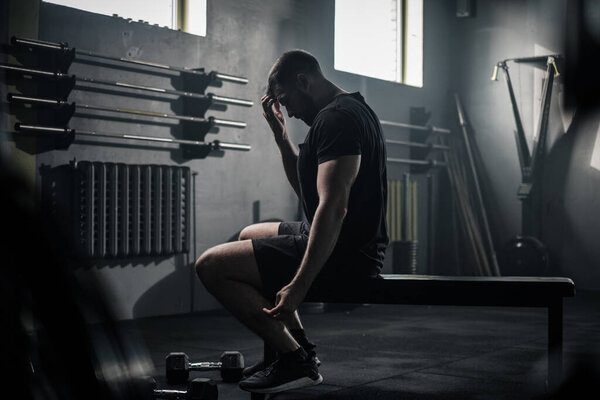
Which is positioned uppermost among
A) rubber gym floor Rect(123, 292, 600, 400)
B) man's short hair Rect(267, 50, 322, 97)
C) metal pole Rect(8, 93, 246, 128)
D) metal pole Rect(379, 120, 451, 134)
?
metal pole Rect(379, 120, 451, 134)

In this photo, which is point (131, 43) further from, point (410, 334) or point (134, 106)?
point (410, 334)

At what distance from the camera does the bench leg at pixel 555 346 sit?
1.83 meters

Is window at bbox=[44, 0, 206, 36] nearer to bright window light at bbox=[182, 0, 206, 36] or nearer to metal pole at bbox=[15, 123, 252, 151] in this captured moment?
bright window light at bbox=[182, 0, 206, 36]

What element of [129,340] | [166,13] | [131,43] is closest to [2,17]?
[131,43]

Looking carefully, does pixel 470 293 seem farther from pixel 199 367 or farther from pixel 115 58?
pixel 115 58

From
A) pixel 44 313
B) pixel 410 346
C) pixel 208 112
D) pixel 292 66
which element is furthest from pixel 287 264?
pixel 208 112

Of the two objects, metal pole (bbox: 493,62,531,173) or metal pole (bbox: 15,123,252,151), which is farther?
metal pole (bbox: 493,62,531,173)

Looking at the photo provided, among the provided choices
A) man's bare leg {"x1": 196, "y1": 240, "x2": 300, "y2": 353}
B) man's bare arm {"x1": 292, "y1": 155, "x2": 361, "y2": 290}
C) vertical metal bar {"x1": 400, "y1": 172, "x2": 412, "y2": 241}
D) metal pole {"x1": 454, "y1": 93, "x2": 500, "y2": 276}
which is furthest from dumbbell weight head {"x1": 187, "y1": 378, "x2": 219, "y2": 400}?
metal pole {"x1": 454, "y1": 93, "x2": 500, "y2": 276}

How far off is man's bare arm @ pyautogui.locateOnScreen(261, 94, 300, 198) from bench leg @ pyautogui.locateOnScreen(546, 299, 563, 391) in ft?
2.80

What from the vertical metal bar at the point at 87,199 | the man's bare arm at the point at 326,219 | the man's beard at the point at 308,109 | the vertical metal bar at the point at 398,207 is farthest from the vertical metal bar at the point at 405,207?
the man's bare arm at the point at 326,219

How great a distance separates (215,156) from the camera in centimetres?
445

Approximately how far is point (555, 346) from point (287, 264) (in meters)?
0.74

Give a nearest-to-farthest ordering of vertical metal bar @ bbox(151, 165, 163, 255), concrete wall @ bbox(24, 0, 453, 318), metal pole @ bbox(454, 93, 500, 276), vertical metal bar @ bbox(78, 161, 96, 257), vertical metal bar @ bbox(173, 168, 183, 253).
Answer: vertical metal bar @ bbox(78, 161, 96, 257) < concrete wall @ bbox(24, 0, 453, 318) < vertical metal bar @ bbox(151, 165, 163, 255) < vertical metal bar @ bbox(173, 168, 183, 253) < metal pole @ bbox(454, 93, 500, 276)

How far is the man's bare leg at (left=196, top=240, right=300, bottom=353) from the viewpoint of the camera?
1.93 meters
